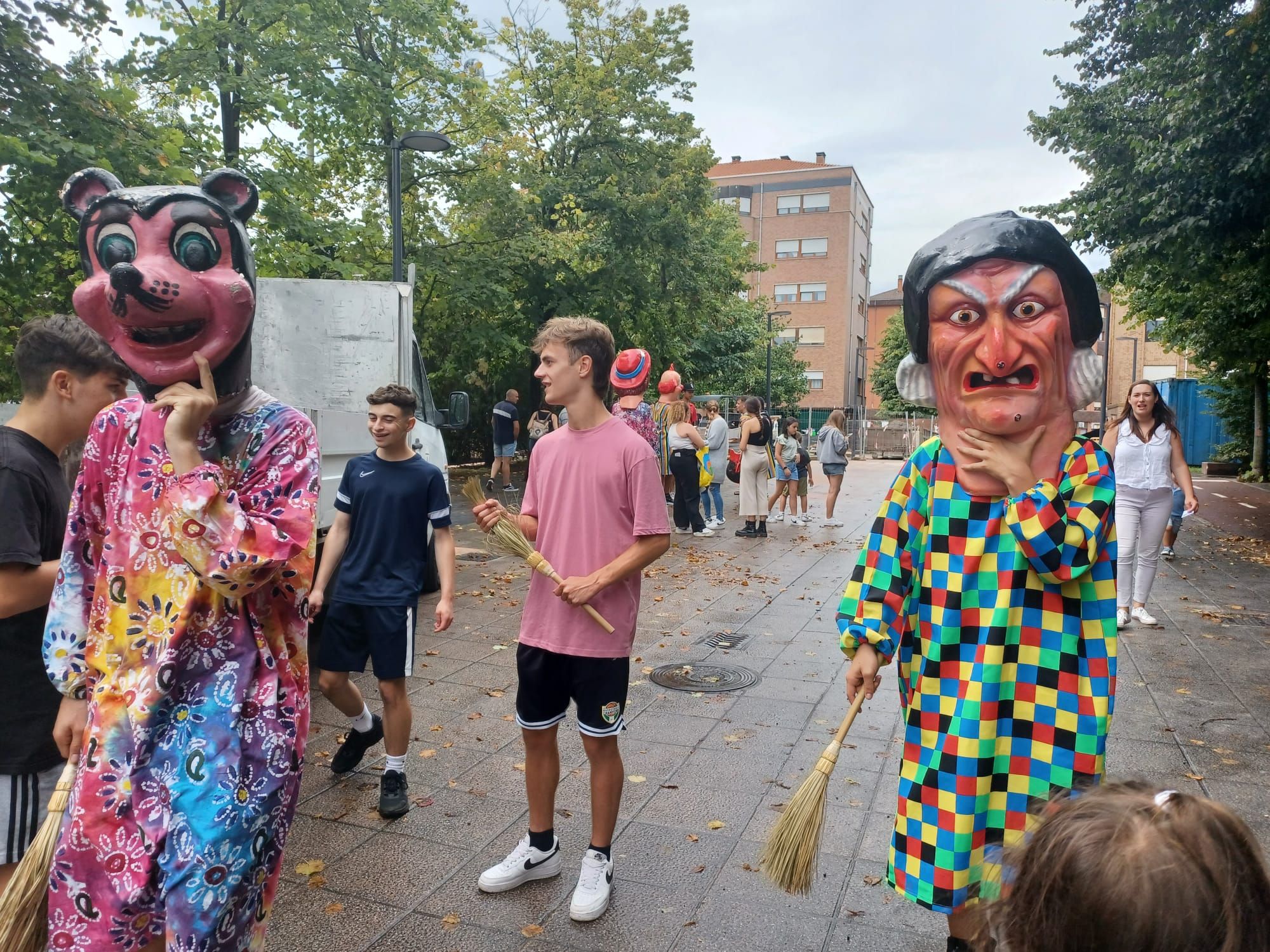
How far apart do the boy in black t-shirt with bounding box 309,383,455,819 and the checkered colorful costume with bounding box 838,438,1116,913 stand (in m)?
2.16

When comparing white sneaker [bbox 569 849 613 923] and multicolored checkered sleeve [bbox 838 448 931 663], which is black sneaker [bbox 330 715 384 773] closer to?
white sneaker [bbox 569 849 613 923]

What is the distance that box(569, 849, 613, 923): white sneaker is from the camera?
3.07 metres

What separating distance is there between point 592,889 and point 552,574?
110 centimetres

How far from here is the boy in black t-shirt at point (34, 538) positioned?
2283mm

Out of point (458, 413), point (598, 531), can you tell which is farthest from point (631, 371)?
point (598, 531)

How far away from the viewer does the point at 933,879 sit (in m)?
2.38

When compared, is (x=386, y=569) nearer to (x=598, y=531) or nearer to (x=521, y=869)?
(x=598, y=531)

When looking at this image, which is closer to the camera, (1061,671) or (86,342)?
(1061,671)

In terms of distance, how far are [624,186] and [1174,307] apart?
12591mm

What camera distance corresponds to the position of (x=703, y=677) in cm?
598

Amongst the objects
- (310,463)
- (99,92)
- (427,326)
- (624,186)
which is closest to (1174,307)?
(624,186)

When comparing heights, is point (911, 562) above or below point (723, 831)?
above

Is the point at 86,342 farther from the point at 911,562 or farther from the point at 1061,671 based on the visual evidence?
the point at 1061,671

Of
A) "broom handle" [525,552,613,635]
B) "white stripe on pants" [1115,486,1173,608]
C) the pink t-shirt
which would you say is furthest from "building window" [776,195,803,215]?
"broom handle" [525,552,613,635]
